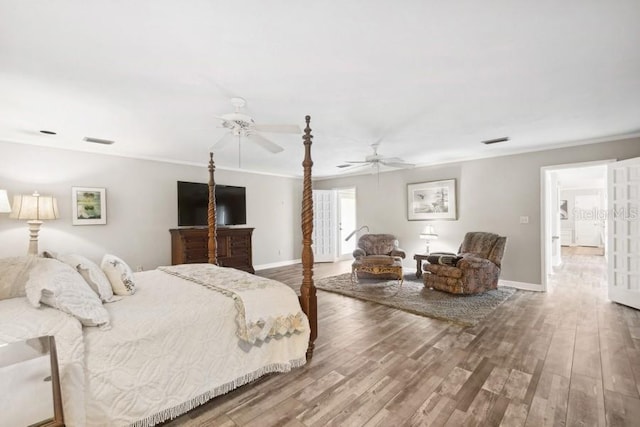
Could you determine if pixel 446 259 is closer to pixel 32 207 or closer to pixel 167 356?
pixel 167 356

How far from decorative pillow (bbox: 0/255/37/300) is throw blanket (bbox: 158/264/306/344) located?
3.73 ft

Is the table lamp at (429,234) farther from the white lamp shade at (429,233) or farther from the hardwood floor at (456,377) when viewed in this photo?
the hardwood floor at (456,377)

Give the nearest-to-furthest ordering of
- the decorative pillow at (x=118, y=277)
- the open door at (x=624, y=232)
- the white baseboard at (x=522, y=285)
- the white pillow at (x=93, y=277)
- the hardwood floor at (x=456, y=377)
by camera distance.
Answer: the hardwood floor at (x=456, y=377)
the white pillow at (x=93, y=277)
the decorative pillow at (x=118, y=277)
the open door at (x=624, y=232)
the white baseboard at (x=522, y=285)

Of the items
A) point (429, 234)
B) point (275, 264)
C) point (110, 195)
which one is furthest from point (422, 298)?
point (110, 195)

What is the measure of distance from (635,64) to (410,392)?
117 inches

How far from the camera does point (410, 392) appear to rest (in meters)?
2.10

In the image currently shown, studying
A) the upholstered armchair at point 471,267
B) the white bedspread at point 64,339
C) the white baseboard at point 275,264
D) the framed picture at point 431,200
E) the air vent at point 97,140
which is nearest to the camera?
the white bedspread at point 64,339

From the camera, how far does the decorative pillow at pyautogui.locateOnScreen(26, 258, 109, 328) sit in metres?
1.62

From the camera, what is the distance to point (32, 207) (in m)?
3.81

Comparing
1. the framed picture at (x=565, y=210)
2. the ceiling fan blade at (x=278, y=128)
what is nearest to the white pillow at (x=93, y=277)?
the ceiling fan blade at (x=278, y=128)

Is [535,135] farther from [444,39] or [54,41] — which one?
[54,41]

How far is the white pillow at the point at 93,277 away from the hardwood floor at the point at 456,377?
1.00 meters

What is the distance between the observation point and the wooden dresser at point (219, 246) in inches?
204

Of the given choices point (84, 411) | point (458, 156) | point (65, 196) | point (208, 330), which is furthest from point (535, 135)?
point (65, 196)
